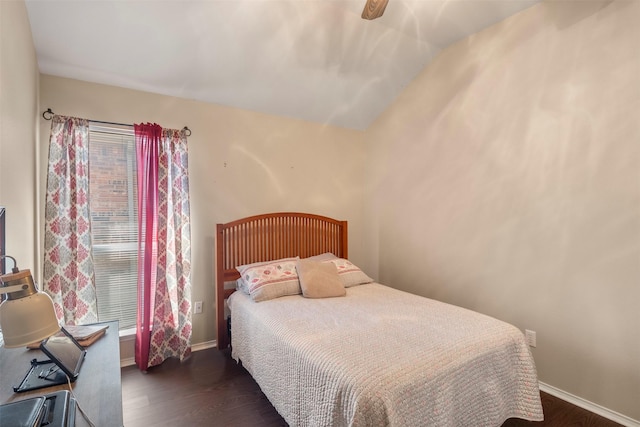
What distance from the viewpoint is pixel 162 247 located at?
8.41ft

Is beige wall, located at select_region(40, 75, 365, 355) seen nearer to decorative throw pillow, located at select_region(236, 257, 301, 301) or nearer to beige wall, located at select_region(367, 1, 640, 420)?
decorative throw pillow, located at select_region(236, 257, 301, 301)

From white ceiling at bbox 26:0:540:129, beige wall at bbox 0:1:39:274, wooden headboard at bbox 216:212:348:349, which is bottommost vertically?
wooden headboard at bbox 216:212:348:349

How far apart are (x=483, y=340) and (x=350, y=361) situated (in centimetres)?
77

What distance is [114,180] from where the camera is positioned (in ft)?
8.41

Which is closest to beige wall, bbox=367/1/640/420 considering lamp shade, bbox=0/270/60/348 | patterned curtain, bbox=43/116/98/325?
lamp shade, bbox=0/270/60/348

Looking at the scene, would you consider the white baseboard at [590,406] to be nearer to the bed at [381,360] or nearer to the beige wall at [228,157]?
the bed at [381,360]

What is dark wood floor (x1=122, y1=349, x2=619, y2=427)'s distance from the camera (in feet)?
6.25

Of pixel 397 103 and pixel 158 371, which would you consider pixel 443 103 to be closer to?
pixel 397 103

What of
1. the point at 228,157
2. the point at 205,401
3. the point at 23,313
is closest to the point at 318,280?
the point at 205,401

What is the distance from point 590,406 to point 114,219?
3.76 m

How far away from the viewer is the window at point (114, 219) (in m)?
2.49

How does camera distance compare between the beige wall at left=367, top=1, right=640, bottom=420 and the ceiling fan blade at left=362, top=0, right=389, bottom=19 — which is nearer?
the ceiling fan blade at left=362, top=0, right=389, bottom=19

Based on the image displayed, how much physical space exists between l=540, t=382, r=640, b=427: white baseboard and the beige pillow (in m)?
1.63

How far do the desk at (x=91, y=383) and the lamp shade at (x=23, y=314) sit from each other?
0.25 meters
